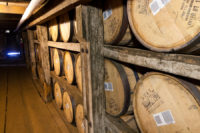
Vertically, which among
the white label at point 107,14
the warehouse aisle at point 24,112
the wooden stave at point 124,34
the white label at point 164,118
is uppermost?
the white label at point 107,14

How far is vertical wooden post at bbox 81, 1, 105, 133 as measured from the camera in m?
1.57

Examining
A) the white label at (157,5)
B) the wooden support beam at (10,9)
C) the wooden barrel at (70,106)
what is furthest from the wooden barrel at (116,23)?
the wooden support beam at (10,9)

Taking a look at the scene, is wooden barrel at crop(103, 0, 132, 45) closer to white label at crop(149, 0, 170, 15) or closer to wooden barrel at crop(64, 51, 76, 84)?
white label at crop(149, 0, 170, 15)

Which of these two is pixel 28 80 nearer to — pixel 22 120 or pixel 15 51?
pixel 22 120

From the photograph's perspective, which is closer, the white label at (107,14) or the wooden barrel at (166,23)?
the wooden barrel at (166,23)

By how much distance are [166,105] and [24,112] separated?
4064 millimetres

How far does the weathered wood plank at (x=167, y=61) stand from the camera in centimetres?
76

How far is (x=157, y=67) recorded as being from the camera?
957mm

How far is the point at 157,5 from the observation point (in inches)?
34.3

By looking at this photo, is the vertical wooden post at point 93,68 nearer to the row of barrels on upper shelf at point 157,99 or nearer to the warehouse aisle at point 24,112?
the row of barrels on upper shelf at point 157,99

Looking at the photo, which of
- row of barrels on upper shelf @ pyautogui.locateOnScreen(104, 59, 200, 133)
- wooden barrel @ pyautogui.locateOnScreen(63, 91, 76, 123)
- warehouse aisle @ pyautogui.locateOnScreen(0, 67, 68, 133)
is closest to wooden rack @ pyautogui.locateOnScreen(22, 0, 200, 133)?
row of barrels on upper shelf @ pyautogui.locateOnScreen(104, 59, 200, 133)

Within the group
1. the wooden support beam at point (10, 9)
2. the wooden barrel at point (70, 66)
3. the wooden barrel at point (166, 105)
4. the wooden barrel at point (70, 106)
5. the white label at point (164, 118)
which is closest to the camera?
the wooden barrel at point (166, 105)

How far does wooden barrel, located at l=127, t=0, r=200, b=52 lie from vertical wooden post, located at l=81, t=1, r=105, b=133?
0.58m

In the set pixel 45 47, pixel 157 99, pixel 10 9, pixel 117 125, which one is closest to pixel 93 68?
pixel 117 125
